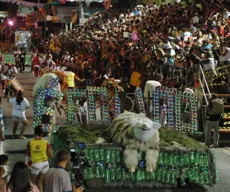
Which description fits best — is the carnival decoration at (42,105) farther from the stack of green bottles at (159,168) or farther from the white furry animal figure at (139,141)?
the white furry animal figure at (139,141)

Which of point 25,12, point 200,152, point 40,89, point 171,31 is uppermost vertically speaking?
point 25,12

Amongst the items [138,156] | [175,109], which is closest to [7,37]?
[175,109]

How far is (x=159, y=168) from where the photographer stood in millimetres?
11852

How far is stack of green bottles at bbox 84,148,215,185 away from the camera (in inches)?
460

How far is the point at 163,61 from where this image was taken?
22.2 metres

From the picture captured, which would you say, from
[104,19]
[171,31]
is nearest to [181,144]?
[171,31]

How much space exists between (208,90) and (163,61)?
3984 mm

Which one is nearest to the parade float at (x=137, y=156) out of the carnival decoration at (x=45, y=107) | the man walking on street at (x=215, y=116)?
the carnival decoration at (x=45, y=107)

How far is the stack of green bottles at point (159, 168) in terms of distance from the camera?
1168cm

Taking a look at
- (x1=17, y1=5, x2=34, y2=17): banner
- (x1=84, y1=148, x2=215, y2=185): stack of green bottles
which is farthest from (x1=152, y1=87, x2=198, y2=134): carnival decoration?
(x1=17, y1=5, x2=34, y2=17): banner

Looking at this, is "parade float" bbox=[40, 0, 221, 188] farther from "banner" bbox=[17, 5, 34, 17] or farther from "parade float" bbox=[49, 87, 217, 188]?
"banner" bbox=[17, 5, 34, 17]

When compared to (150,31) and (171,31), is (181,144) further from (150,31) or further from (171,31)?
(150,31)

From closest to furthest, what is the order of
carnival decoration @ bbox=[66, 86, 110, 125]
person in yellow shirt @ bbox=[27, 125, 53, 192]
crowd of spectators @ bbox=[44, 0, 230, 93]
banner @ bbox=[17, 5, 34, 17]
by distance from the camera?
person in yellow shirt @ bbox=[27, 125, 53, 192] < carnival decoration @ bbox=[66, 86, 110, 125] < crowd of spectators @ bbox=[44, 0, 230, 93] < banner @ bbox=[17, 5, 34, 17]

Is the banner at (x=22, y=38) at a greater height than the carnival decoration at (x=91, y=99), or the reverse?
the banner at (x=22, y=38)
